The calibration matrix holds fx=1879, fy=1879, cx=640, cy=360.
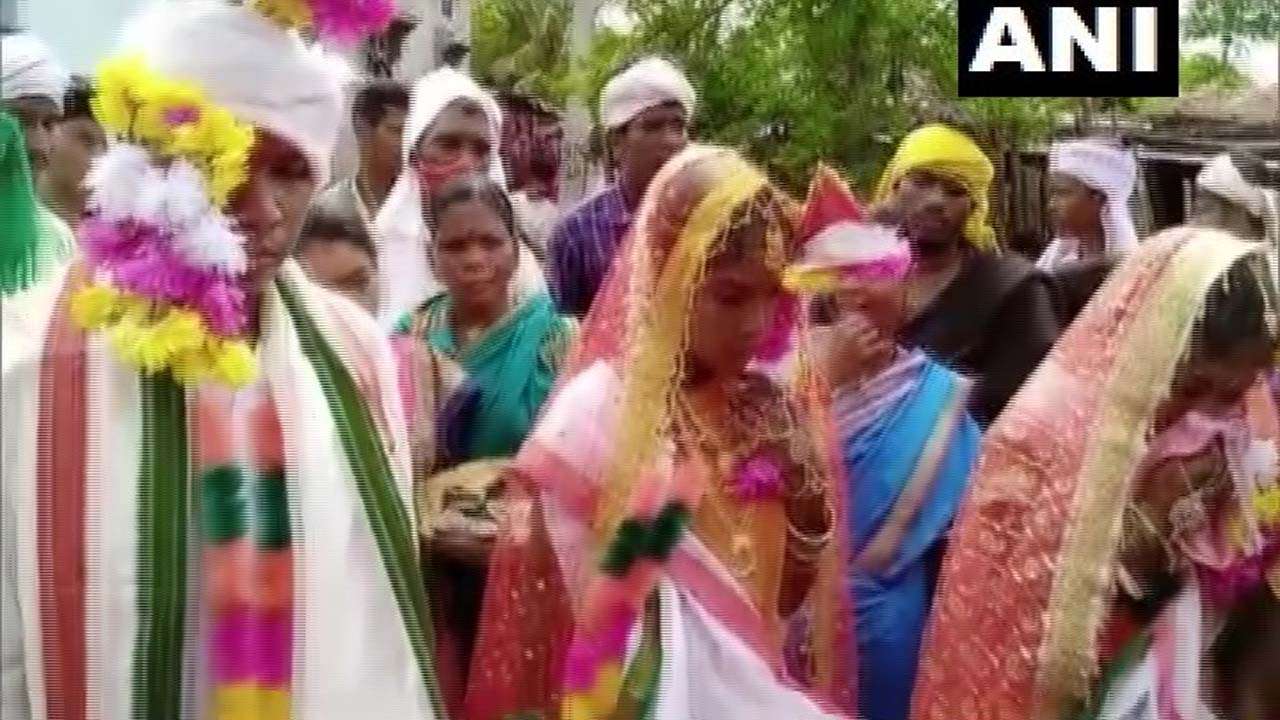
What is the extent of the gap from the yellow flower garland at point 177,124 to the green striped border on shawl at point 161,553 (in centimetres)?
28

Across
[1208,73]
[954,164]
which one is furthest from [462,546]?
[1208,73]

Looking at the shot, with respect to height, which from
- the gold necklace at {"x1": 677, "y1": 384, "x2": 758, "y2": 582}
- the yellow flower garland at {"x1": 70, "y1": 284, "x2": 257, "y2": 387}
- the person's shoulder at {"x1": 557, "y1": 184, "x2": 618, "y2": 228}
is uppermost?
the person's shoulder at {"x1": 557, "y1": 184, "x2": 618, "y2": 228}

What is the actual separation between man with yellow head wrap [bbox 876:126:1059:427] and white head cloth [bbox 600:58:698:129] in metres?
0.86

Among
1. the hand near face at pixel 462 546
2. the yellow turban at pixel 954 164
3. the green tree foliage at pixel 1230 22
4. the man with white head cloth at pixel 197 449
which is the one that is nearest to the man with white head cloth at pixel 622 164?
the yellow turban at pixel 954 164

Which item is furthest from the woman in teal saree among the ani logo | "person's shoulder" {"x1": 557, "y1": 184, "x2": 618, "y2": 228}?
the ani logo

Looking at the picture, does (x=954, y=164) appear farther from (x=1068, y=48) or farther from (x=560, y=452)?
(x=560, y=452)

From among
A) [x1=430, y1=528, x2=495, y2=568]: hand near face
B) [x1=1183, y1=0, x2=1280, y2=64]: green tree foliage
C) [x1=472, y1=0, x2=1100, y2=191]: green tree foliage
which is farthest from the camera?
[x1=472, y1=0, x2=1100, y2=191]: green tree foliage

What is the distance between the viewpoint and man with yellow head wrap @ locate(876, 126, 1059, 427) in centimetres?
464

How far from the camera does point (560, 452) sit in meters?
2.94

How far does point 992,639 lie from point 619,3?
15.6 ft

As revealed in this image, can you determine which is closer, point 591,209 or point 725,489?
point 725,489

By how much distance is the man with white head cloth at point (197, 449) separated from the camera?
235 cm

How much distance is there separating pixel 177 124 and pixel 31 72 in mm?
1705

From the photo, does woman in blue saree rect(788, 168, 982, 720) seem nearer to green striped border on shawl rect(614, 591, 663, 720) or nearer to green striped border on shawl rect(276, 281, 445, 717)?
green striped border on shawl rect(614, 591, 663, 720)
